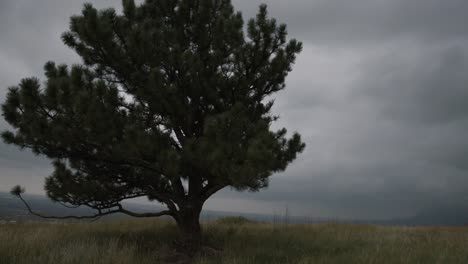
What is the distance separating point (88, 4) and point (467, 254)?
28.2 feet

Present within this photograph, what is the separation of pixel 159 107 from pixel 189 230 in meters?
2.61

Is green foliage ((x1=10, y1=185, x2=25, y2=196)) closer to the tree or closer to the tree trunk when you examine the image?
the tree

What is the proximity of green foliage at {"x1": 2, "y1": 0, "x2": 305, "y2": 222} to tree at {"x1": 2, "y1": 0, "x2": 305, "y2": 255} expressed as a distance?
22 mm

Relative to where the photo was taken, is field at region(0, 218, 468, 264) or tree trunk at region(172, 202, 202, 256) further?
tree trunk at region(172, 202, 202, 256)

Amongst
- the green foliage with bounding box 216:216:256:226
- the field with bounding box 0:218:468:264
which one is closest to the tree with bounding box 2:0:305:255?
the field with bounding box 0:218:468:264

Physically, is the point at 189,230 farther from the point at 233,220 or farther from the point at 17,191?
the point at 233,220

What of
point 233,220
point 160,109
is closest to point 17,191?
point 160,109

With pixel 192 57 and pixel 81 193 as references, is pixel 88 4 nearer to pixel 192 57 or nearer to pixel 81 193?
pixel 192 57

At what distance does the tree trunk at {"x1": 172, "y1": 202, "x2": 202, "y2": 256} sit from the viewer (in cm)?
709

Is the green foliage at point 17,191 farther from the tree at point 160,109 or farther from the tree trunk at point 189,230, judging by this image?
the tree trunk at point 189,230

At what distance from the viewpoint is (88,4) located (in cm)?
655

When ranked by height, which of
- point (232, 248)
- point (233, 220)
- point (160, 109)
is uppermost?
point (160, 109)

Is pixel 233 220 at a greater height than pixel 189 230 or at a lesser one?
lesser

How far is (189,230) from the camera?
23.9 feet
